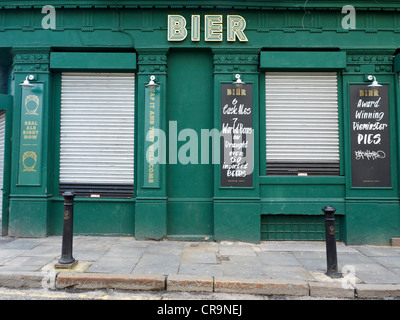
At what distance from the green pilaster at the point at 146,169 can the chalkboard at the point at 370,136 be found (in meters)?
4.69

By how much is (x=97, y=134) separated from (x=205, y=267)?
4.34 metres

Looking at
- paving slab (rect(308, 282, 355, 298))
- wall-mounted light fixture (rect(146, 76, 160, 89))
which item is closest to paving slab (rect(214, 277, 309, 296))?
paving slab (rect(308, 282, 355, 298))

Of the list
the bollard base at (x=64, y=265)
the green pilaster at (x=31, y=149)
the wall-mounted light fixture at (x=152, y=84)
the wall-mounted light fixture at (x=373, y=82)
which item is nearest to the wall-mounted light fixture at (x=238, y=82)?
the wall-mounted light fixture at (x=152, y=84)

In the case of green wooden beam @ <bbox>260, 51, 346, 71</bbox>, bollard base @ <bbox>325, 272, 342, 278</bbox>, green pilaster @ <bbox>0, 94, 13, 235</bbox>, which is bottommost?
bollard base @ <bbox>325, 272, 342, 278</bbox>

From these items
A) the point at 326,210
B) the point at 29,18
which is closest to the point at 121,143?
the point at 29,18

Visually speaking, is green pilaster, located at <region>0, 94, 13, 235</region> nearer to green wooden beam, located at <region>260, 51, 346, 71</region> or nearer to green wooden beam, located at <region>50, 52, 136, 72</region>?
green wooden beam, located at <region>50, 52, 136, 72</region>

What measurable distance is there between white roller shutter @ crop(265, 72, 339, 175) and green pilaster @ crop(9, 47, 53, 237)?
18.3 ft

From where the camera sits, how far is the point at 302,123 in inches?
280

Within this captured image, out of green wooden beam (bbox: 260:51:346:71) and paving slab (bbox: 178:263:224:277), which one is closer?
paving slab (bbox: 178:263:224:277)

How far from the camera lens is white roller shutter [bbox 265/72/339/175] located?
7047mm

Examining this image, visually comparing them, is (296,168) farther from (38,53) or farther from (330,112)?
(38,53)

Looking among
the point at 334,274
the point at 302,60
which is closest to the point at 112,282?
the point at 334,274

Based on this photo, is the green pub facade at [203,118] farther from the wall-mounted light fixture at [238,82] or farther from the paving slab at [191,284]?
the paving slab at [191,284]

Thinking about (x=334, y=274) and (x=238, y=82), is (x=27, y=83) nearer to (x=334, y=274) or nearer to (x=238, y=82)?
(x=238, y=82)
